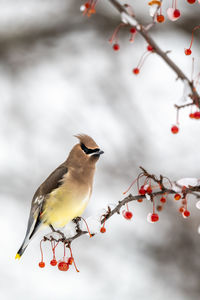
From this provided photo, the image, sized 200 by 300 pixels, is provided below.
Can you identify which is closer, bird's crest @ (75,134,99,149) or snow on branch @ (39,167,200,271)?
snow on branch @ (39,167,200,271)

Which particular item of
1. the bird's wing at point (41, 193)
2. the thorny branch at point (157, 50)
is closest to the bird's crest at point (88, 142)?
the bird's wing at point (41, 193)

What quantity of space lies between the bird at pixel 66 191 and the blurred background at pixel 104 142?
356 centimetres

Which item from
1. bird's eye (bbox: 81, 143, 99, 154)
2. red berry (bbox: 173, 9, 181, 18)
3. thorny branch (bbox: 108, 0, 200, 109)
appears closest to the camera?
thorny branch (bbox: 108, 0, 200, 109)

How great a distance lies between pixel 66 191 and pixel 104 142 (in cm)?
461

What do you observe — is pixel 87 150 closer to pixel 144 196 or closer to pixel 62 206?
pixel 62 206

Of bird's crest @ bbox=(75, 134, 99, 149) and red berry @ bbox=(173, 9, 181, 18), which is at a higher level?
bird's crest @ bbox=(75, 134, 99, 149)

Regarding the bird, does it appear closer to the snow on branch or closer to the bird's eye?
the bird's eye

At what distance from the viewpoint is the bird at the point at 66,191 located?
3.05 meters

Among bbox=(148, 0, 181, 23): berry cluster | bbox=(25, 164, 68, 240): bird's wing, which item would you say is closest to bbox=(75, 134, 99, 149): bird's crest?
bbox=(25, 164, 68, 240): bird's wing

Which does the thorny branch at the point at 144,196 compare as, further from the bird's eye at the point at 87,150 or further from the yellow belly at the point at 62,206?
the bird's eye at the point at 87,150

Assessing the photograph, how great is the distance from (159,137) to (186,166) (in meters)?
0.73

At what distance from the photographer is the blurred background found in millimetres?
7059

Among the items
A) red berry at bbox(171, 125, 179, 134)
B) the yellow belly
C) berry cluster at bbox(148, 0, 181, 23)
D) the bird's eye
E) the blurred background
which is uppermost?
the blurred background

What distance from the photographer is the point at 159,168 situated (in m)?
7.45
